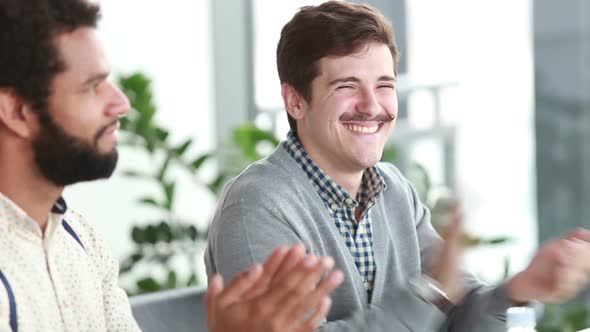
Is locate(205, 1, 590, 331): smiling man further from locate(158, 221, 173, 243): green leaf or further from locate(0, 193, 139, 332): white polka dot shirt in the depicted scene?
locate(158, 221, 173, 243): green leaf

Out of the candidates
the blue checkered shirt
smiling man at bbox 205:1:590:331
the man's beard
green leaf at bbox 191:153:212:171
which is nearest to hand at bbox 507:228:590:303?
smiling man at bbox 205:1:590:331

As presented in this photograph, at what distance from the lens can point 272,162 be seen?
2.10m

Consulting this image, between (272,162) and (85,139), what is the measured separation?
2.31 ft

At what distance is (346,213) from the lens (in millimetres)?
2098

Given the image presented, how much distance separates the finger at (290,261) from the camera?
1.28 metres

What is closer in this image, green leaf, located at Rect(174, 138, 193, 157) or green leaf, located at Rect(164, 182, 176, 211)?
green leaf, located at Rect(174, 138, 193, 157)

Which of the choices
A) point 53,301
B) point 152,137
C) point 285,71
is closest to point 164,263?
point 152,137

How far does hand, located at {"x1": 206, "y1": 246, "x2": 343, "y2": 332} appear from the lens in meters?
1.27

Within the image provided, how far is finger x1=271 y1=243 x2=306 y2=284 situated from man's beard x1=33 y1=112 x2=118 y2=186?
0.34m

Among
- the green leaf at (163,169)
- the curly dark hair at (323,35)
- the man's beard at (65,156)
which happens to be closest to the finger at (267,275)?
the man's beard at (65,156)

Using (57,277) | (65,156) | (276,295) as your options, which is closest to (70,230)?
(57,277)

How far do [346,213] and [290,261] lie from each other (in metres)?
0.82

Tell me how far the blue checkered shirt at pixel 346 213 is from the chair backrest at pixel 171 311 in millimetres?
345

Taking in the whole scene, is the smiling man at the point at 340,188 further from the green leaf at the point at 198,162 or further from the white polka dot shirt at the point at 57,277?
the green leaf at the point at 198,162
